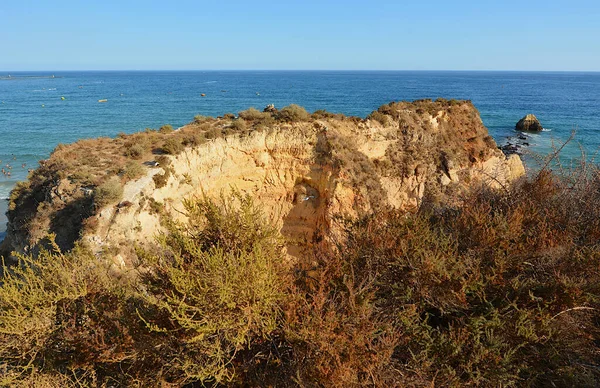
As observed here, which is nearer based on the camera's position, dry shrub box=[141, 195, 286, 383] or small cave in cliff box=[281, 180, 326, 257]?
dry shrub box=[141, 195, 286, 383]

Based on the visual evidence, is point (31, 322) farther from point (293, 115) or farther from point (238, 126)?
point (293, 115)

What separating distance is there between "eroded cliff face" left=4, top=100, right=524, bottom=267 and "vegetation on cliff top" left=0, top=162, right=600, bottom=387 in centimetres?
365

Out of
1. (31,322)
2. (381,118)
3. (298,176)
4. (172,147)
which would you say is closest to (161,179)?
(172,147)

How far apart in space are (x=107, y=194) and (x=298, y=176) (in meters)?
9.36

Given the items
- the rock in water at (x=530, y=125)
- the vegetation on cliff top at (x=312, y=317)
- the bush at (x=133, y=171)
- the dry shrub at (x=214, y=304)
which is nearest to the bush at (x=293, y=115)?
the bush at (x=133, y=171)

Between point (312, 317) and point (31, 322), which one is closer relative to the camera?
point (312, 317)

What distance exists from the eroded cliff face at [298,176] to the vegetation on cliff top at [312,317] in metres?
3.65

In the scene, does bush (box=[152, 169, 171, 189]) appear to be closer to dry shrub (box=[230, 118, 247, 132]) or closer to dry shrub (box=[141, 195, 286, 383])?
dry shrub (box=[230, 118, 247, 132])

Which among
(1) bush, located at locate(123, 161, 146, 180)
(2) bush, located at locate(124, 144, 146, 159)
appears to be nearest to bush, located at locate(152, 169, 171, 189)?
(1) bush, located at locate(123, 161, 146, 180)

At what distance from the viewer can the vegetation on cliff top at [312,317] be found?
6480mm

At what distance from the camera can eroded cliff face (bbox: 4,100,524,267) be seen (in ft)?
45.9

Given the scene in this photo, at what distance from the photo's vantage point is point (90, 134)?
42281 millimetres

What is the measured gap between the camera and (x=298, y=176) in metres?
19.3

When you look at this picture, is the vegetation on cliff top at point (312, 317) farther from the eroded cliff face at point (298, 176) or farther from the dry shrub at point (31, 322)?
the eroded cliff face at point (298, 176)
